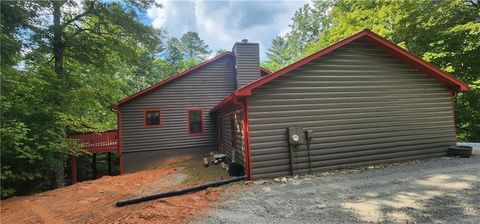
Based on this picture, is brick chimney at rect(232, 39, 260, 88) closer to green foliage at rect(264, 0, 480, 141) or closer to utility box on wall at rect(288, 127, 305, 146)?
utility box on wall at rect(288, 127, 305, 146)

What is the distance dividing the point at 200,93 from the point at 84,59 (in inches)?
236

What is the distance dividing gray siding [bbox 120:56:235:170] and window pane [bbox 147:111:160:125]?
28 centimetres

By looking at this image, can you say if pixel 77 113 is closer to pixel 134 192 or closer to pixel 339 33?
pixel 134 192

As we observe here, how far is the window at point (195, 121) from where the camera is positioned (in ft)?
49.2

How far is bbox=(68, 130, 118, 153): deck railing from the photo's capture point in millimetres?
13891

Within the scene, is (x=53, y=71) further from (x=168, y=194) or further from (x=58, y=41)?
(x=168, y=194)

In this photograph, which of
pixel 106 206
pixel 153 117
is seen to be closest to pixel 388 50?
pixel 106 206

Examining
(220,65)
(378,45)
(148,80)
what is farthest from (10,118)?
(148,80)

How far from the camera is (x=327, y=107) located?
28.8 feet

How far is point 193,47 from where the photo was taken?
4909 centimetres

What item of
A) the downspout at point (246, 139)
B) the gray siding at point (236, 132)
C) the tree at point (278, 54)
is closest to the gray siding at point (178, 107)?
the gray siding at point (236, 132)

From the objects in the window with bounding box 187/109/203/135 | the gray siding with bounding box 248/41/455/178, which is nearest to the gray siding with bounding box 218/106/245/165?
the gray siding with bounding box 248/41/455/178

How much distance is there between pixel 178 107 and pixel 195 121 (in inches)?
48.3

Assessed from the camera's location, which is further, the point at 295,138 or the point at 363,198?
the point at 295,138
